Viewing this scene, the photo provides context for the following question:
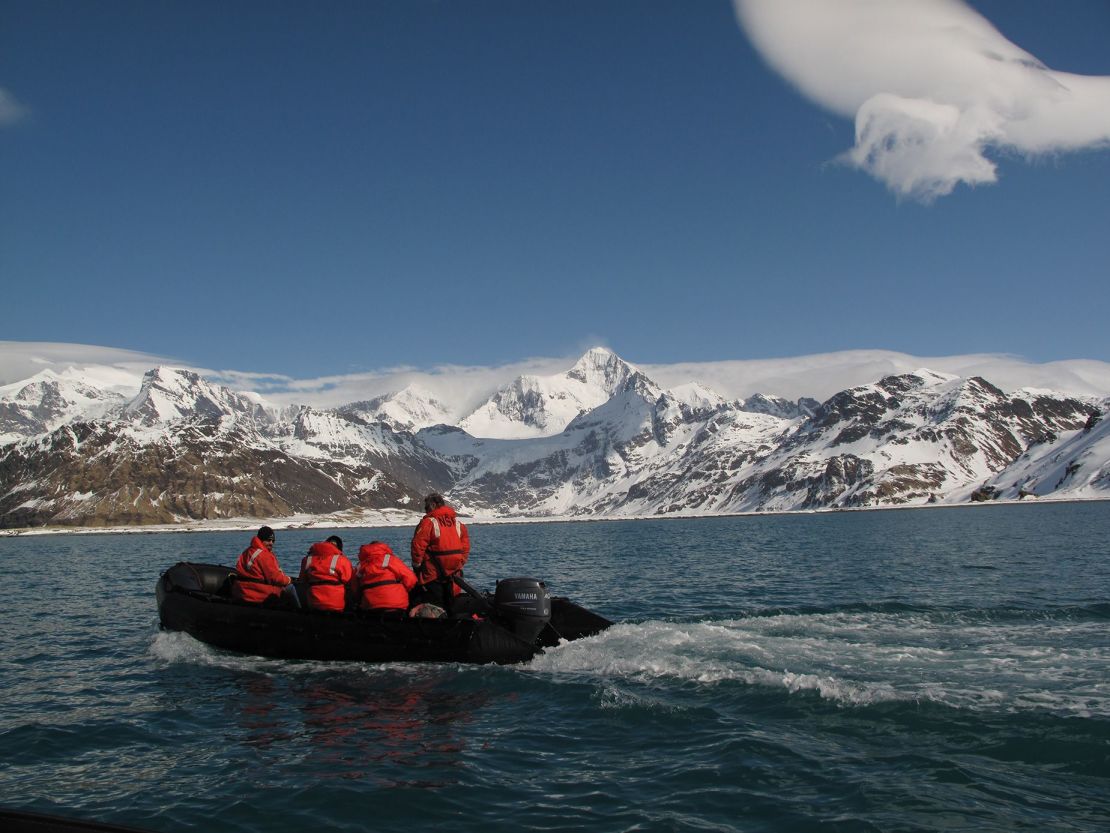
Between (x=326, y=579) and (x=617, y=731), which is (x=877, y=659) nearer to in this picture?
(x=617, y=731)

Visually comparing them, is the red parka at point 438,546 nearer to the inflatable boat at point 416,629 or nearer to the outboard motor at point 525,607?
the inflatable boat at point 416,629

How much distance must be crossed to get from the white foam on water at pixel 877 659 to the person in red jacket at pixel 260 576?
8501 mm

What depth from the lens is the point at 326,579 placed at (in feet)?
69.9

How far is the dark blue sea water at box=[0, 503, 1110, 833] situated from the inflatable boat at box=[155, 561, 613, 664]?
0.49 meters

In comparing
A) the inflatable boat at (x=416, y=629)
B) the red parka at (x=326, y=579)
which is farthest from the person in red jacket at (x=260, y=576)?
the red parka at (x=326, y=579)

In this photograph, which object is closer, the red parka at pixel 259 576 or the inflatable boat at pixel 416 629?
the inflatable boat at pixel 416 629

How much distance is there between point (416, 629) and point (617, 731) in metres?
7.25

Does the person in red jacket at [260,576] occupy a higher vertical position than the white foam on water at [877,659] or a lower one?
higher

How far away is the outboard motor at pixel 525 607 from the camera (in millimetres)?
20641

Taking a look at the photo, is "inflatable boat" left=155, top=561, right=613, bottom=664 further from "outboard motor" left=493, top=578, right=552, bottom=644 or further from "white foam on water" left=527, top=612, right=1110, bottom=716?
"white foam on water" left=527, top=612, right=1110, bottom=716

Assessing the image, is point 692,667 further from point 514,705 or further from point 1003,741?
point 1003,741

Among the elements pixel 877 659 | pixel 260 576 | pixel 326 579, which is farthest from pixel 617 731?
pixel 260 576

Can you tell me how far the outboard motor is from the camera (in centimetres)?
2064

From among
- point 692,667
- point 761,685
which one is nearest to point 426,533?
point 692,667
